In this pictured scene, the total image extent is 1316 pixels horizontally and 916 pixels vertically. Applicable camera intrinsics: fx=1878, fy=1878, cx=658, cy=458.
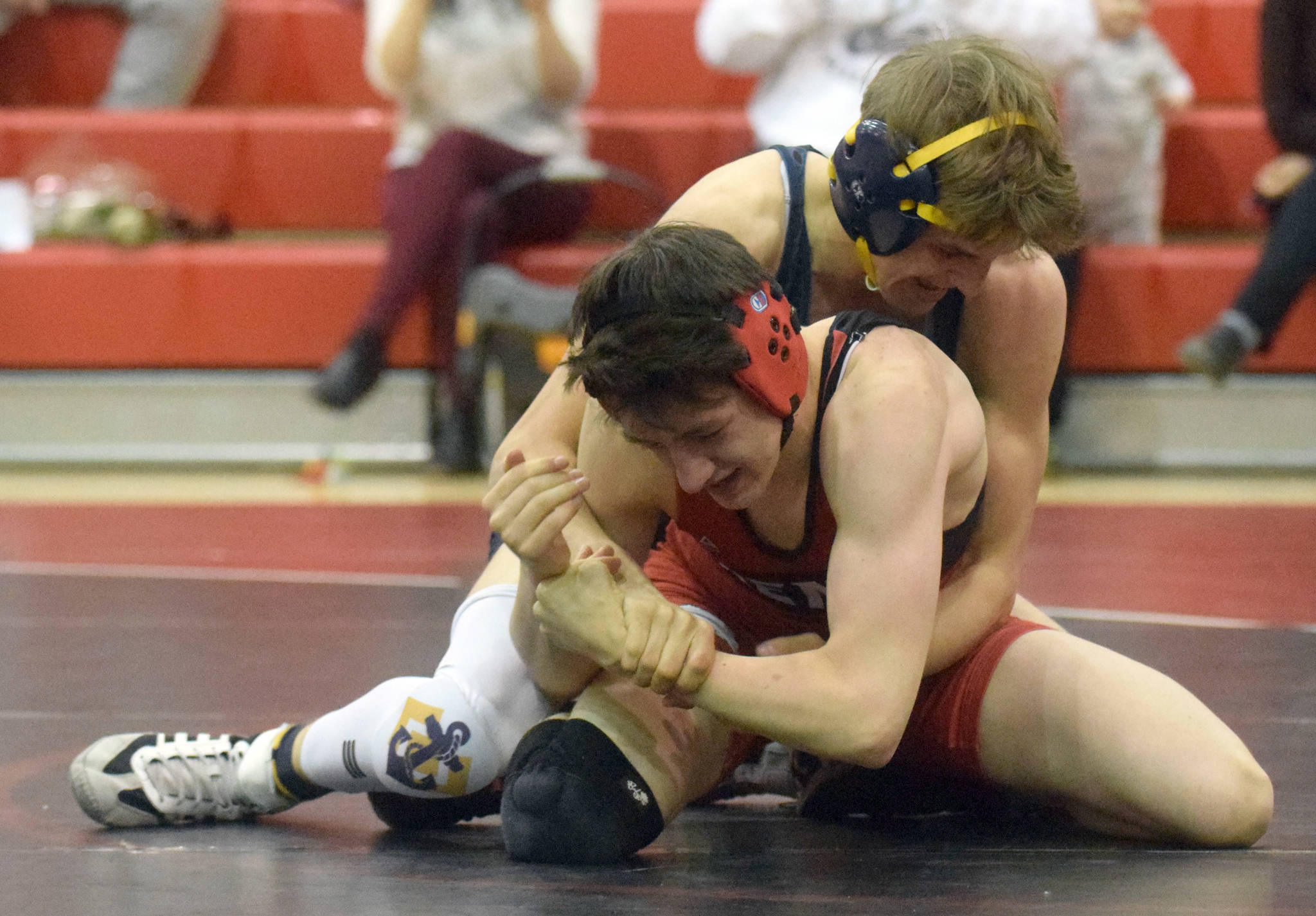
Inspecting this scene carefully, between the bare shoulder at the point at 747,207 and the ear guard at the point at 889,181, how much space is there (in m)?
0.19

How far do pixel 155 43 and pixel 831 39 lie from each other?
247cm

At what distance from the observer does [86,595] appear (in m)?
3.55

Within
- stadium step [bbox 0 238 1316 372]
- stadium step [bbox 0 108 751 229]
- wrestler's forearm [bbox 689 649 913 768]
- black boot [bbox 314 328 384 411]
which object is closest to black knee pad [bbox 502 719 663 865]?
wrestler's forearm [bbox 689 649 913 768]

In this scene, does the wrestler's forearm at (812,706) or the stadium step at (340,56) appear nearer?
the wrestler's forearm at (812,706)

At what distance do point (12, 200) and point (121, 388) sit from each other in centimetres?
70

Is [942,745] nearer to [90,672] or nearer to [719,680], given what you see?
[719,680]

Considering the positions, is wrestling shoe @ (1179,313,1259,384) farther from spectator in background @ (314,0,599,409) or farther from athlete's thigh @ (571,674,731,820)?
athlete's thigh @ (571,674,731,820)

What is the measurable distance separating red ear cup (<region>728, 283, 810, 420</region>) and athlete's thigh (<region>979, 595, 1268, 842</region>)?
460 mm

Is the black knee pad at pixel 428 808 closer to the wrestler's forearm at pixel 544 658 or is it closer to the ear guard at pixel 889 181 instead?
the wrestler's forearm at pixel 544 658

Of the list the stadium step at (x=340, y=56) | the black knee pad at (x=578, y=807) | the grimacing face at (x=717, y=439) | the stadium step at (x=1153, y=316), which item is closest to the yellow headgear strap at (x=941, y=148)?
the grimacing face at (x=717, y=439)

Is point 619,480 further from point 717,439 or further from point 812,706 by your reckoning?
point 812,706

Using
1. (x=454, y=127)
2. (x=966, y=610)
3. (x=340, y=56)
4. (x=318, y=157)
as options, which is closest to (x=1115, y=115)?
(x=454, y=127)

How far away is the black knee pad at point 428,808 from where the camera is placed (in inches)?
84.7

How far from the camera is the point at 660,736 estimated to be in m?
2.03
